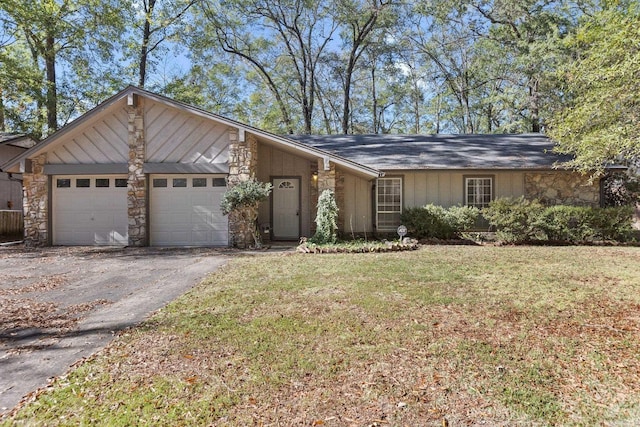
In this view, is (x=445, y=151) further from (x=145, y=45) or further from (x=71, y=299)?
(x=145, y=45)

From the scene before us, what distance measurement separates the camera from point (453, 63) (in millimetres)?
25141

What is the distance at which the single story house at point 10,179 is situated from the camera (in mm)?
15531

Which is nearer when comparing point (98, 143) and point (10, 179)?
point (98, 143)

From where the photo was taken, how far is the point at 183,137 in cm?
1098

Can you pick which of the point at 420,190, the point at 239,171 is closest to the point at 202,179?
the point at 239,171

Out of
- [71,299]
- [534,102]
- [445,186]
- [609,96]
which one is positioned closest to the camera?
[71,299]

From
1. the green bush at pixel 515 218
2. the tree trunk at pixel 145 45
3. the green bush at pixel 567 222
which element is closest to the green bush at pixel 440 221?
the green bush at pixel 515 218

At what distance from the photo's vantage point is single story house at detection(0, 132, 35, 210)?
51.0ft

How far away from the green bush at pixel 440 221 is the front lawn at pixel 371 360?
17.3ft

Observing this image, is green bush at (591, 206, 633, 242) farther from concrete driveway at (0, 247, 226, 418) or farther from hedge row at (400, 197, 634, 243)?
concrete driveway at (0, 247, 226, 418)

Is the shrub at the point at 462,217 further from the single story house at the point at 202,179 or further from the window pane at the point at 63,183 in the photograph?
the window pane at the point at 63,183

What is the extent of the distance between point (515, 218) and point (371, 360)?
920cm

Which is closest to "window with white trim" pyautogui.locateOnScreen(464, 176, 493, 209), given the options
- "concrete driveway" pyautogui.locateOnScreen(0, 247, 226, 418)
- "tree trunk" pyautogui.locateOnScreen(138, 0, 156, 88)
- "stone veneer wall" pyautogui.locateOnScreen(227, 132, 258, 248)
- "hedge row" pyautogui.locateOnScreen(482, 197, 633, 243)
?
"hedge row" pyautogui.locateOnScreen(482, 197, 633, 243)

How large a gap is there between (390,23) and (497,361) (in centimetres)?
2473
